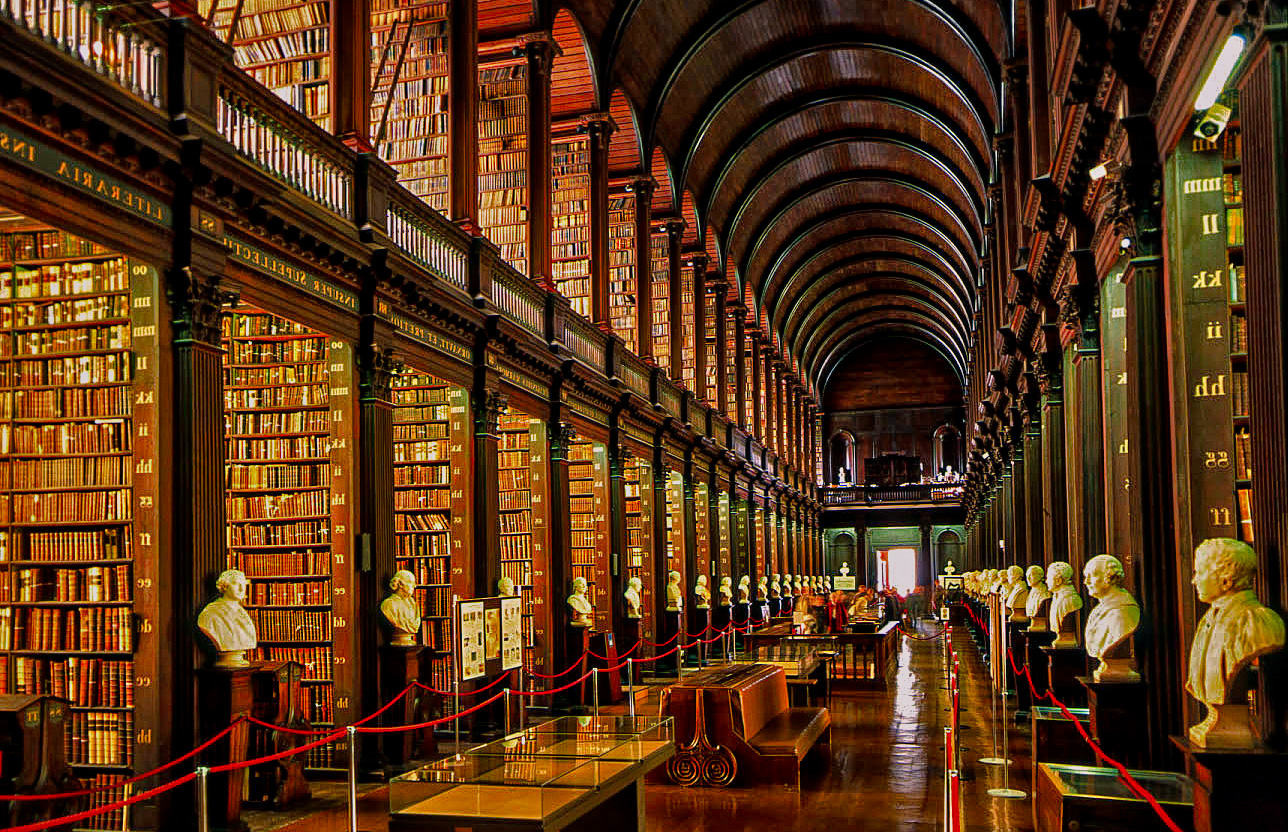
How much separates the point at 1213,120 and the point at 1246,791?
2725 mm

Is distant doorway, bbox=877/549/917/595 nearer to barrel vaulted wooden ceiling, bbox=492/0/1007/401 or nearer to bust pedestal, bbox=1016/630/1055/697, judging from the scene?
barrel vaulted wooden ceiling, bbox=492/0/1007/401

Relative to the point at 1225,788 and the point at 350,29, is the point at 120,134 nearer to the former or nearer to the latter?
the point at 350,29

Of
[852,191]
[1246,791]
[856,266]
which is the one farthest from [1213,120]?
[856,266]

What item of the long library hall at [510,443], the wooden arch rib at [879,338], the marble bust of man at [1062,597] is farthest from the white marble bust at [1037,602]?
the wooden arch rib at [879,338]

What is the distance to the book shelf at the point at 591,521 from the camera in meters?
15.3

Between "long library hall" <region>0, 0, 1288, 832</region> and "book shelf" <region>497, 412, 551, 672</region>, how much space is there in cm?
5

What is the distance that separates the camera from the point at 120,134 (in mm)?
6488

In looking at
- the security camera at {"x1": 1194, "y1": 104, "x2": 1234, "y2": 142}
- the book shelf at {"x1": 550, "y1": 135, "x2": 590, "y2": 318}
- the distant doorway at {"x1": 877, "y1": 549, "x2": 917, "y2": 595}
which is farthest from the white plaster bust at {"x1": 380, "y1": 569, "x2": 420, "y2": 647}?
the distant doorway at {"x1": 877, "y1": 549, "x2": 917, "y2": 595}

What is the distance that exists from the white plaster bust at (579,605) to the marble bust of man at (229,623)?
6.42 metres

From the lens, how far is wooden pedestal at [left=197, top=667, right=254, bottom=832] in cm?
704

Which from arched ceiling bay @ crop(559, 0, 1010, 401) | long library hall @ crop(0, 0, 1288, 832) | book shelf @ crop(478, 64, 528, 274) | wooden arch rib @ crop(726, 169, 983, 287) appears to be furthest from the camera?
wooden arch rib @ crop(726, 169, 983, 287)

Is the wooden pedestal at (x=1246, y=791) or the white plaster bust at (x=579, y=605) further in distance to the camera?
the white plaster bust at (x=579, y=605)

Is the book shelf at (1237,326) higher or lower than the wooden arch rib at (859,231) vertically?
lower

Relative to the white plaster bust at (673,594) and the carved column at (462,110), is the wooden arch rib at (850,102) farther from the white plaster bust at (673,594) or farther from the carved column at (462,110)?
the carved column at (462,110)
